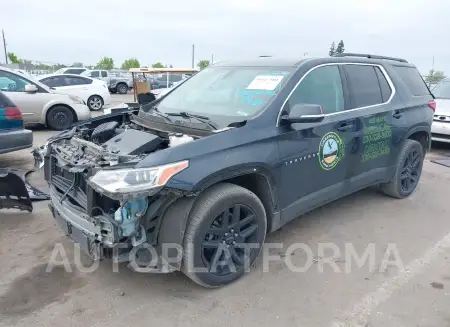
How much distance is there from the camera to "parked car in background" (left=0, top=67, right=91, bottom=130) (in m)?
8.70

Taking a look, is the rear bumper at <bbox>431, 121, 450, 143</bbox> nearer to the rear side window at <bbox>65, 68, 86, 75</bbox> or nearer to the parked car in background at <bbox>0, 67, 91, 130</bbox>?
the parked car in background at <bbox>0, 67, 91, 130</bbox>

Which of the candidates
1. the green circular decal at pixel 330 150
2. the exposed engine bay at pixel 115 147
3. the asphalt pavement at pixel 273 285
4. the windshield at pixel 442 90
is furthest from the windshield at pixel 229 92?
the windshield at pixel 442 90

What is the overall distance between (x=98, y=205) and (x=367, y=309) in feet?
6.71

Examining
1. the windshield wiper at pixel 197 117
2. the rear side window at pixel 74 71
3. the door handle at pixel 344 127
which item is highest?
the rear side window at pixel 74 71

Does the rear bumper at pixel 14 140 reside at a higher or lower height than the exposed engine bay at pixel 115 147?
lower

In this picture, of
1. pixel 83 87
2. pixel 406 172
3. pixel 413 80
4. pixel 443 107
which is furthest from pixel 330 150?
pixel 83 87

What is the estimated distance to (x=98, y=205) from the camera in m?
2.76

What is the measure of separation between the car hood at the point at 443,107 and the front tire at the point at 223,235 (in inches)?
261

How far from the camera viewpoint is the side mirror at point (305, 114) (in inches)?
126

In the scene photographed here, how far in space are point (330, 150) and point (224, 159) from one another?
4.28 ft

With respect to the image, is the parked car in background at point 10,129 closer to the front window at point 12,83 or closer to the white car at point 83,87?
the front window at point 12,83

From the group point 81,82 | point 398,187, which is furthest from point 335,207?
point 81,82

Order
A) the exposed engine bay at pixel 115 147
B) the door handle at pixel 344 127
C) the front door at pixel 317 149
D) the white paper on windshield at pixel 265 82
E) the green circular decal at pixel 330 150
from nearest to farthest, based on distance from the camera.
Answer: the exposed engine bay at pixel 115 147 < the front door at pixel 317 149 < the white paper on windshield at pixel 265 82 < the green circular decal at pixel 330 150 < the door handle at pixel 344 127

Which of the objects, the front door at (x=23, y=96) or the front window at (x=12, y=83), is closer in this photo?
the front window at (x=12, y=83)
